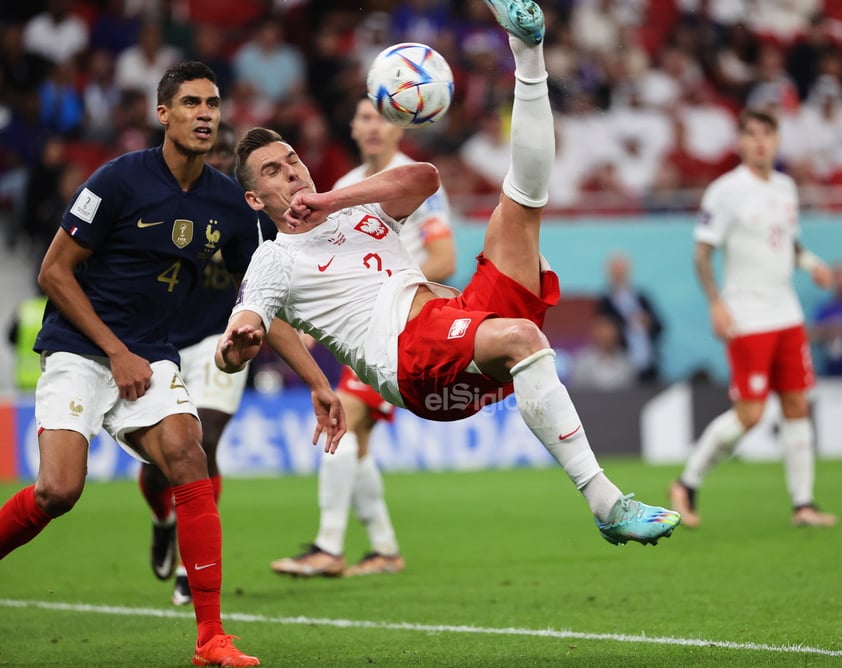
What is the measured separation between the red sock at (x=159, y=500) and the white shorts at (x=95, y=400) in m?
1.72

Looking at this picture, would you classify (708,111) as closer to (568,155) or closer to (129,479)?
(568,155)

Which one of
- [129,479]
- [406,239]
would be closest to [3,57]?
[129,479]

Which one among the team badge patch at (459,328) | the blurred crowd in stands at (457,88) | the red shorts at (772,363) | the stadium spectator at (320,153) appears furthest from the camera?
the blurred crowd in stands at (457,88)

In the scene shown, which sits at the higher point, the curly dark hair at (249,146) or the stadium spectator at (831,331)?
the curly dark hair at (249,146)

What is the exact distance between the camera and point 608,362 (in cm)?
1602

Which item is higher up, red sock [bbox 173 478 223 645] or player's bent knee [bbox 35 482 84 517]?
player's bent knee [bbox 35 482 84 517]

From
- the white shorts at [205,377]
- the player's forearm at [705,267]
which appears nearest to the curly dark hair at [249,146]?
the white shorts at [205,377]

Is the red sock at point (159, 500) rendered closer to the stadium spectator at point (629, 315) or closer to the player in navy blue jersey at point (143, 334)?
the player in navy blue jersey at point (143, 334)

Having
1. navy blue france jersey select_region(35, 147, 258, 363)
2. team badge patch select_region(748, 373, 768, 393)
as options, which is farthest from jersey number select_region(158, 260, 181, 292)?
team badge patch select_region(748, 373, 768, 393)

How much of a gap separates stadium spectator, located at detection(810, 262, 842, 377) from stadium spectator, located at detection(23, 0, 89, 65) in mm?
9919

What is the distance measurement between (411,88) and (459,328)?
118 cm

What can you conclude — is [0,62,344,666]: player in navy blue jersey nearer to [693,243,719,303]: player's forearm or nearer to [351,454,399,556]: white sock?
[351,454,399,556]: white sock

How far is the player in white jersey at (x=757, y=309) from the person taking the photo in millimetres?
10102

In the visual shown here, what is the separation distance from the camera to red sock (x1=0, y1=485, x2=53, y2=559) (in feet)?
18.9
